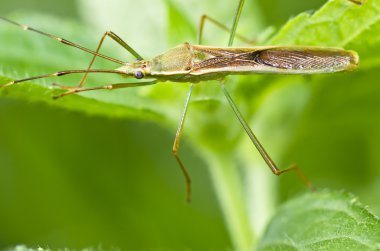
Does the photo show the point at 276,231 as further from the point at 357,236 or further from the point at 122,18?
the point at 122,18

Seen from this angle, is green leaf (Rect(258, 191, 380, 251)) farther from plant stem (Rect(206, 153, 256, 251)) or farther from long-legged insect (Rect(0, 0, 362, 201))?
long-legged insect (Rect(0, 0, 362, 201))

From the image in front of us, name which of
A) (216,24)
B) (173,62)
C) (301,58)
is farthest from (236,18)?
(301,58)

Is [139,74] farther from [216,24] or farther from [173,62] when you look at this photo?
[216,24]

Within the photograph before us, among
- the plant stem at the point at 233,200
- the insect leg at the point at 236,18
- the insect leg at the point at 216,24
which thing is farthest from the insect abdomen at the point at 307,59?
the plant stem at the point at 233,200

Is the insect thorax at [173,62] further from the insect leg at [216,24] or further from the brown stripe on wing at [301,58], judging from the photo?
the brown stripe on wing at [301,58]

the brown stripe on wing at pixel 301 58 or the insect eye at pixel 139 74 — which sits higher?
the insect eye at pixel 139 74
